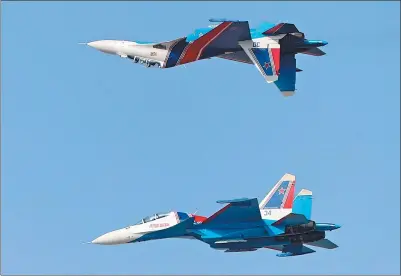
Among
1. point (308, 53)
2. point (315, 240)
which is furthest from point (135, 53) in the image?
point (315, 240)

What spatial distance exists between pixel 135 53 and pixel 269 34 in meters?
8.14

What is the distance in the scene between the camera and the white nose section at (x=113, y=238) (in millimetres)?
65938

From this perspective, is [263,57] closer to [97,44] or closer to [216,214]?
[216,214]

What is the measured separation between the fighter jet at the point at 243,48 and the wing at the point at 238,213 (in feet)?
23.2

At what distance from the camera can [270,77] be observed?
6656cm

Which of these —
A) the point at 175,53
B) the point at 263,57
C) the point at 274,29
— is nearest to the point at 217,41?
the point at 175,53

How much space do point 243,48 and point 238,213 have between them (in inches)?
366

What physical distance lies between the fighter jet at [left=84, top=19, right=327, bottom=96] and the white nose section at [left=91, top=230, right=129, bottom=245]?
32.8ft

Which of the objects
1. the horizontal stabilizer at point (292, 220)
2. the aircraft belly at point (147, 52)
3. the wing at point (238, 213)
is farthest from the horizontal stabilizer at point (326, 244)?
the aircraft belly at point (147, 52)

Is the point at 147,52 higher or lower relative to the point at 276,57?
higher

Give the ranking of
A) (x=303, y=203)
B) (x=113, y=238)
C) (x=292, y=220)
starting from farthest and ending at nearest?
(x=303, y=203) < (x=113, y=238) < (x=292, y=220)

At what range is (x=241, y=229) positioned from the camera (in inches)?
2562

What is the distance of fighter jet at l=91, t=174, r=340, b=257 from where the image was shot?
212 ft

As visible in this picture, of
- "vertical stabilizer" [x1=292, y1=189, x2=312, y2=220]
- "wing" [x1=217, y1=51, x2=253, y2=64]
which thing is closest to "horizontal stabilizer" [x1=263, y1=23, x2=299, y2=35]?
"wing" [x1=217, y1=51, x2=253, y2=64]
